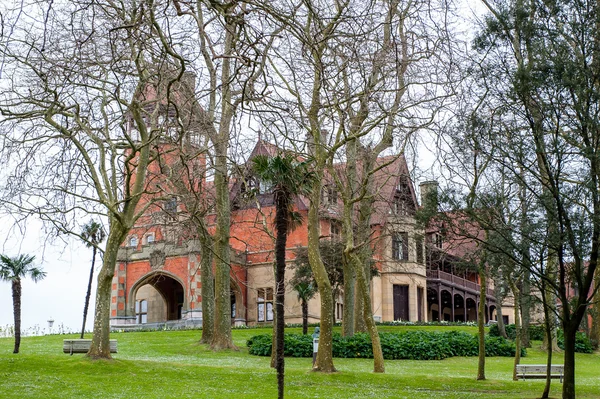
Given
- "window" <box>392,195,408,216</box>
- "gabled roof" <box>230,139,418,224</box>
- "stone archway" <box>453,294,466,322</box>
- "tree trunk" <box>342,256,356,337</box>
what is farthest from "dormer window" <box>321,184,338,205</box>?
"stone archway" <box>453,294,466,322</box>

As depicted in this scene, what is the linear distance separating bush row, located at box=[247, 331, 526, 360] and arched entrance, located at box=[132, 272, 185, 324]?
18.7 meters

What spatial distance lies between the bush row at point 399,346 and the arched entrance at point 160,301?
1871 centimetres

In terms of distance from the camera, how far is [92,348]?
21375mm

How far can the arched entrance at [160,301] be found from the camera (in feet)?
162

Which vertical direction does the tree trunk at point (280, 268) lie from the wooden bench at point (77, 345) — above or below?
above

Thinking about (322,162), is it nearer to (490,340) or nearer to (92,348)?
(92,348)

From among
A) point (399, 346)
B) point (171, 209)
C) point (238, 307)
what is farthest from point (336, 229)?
point (171, 209)

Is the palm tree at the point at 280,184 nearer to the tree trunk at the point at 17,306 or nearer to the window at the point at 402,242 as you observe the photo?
the window at the point at 402,242

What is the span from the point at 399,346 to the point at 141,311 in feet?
79.5

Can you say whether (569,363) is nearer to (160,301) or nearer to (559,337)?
(559,337)

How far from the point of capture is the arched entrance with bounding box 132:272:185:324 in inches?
1941

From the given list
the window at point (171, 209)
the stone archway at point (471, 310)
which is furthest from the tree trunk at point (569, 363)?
the stone archway at point (471, 310)

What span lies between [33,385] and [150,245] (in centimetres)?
2896

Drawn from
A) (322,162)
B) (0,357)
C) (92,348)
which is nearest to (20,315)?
(0,357)
